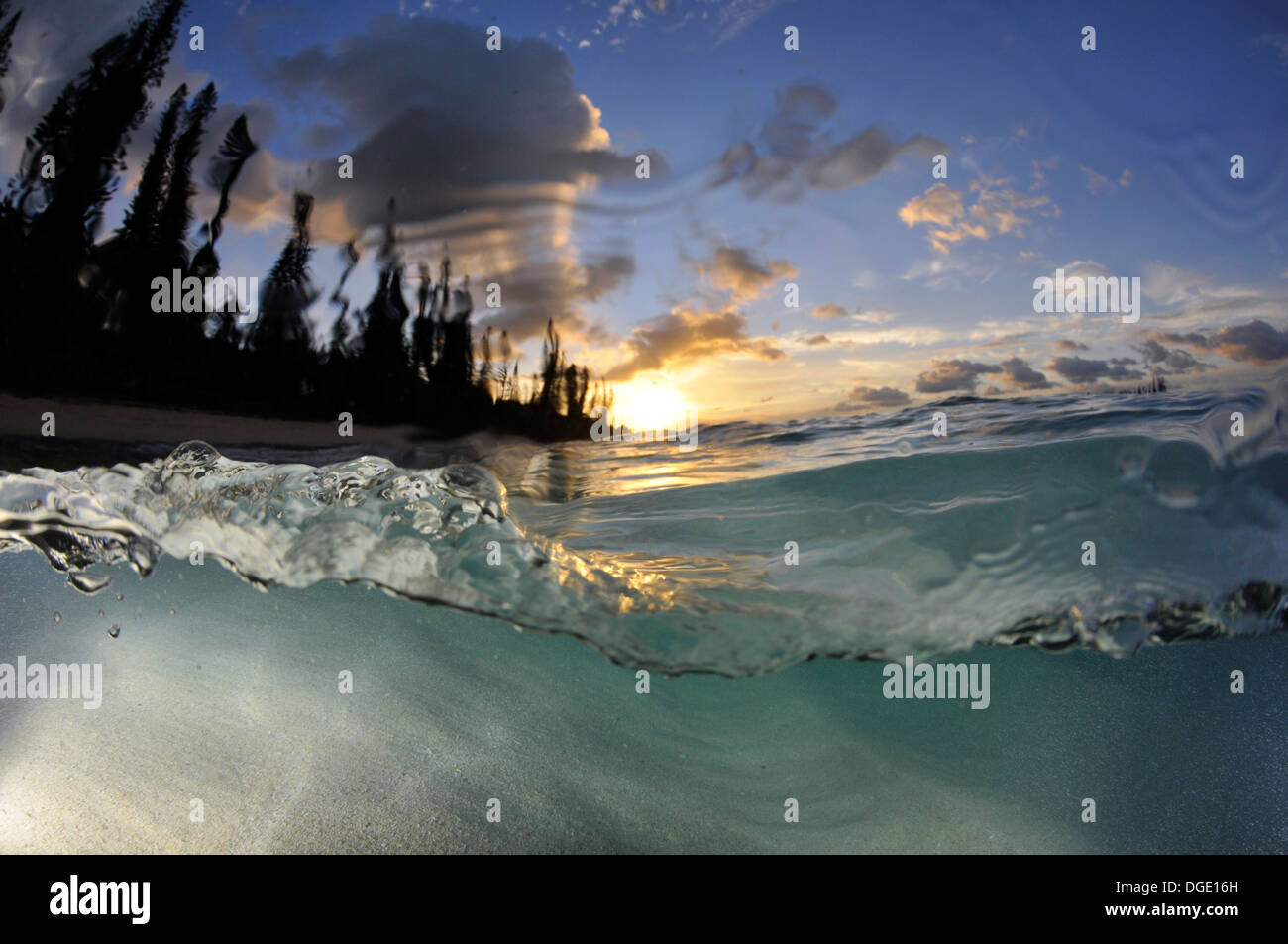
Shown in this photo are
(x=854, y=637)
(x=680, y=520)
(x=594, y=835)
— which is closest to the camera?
(x=594, y=835)

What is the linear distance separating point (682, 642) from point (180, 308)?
4.17m

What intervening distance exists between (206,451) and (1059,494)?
6.16 m

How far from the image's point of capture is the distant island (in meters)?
4.21

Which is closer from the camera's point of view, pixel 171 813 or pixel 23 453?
pixel 171 813

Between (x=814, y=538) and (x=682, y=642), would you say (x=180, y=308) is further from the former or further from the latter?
(x=814, y=538)

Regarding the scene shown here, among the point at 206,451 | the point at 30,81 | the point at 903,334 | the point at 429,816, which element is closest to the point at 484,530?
the point at 429,816

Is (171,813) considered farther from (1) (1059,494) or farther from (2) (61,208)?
(1) (1059,494)

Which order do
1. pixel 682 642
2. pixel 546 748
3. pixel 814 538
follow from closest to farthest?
1. pixel 682 642
2. pixel 546 748
3. pixel 814 538

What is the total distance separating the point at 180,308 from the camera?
437 cm

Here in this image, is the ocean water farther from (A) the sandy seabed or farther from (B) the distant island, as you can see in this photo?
(B) the distant island

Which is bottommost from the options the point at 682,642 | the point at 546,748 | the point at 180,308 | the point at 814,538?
the point at 546,748

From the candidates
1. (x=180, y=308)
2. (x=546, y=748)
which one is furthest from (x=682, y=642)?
(x=180, y=308)

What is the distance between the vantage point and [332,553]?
15.4 feet

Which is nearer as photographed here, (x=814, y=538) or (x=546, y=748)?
(x=546, y=748)
